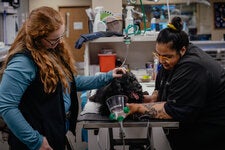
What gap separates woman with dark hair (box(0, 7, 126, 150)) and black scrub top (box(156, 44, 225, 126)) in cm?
58

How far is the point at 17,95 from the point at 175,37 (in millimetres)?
882

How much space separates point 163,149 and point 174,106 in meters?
1.11

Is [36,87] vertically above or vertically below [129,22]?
below

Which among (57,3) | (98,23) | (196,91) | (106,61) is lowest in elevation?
(196,91)

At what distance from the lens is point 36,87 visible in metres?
1.46

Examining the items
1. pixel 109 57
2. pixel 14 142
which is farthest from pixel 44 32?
pixel 109 57

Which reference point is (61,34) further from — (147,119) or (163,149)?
(163,149)

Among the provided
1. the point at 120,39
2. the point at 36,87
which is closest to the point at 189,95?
the point at 36,87

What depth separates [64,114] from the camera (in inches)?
62.7

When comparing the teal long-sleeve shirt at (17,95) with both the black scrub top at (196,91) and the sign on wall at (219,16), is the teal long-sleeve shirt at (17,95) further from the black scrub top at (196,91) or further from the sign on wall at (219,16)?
the sign on wall at (219,16)

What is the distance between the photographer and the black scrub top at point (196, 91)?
1.57 m

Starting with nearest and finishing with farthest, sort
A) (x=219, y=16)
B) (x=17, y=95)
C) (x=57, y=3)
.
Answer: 1. (x=17, y=95)
2. (x=219, y=16)
3. (x=57, y=3)

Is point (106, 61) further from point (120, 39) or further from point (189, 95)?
point (189, 95)

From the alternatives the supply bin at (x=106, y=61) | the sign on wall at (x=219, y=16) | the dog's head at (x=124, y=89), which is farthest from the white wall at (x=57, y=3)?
the dog's head at (x=124, y=89)
